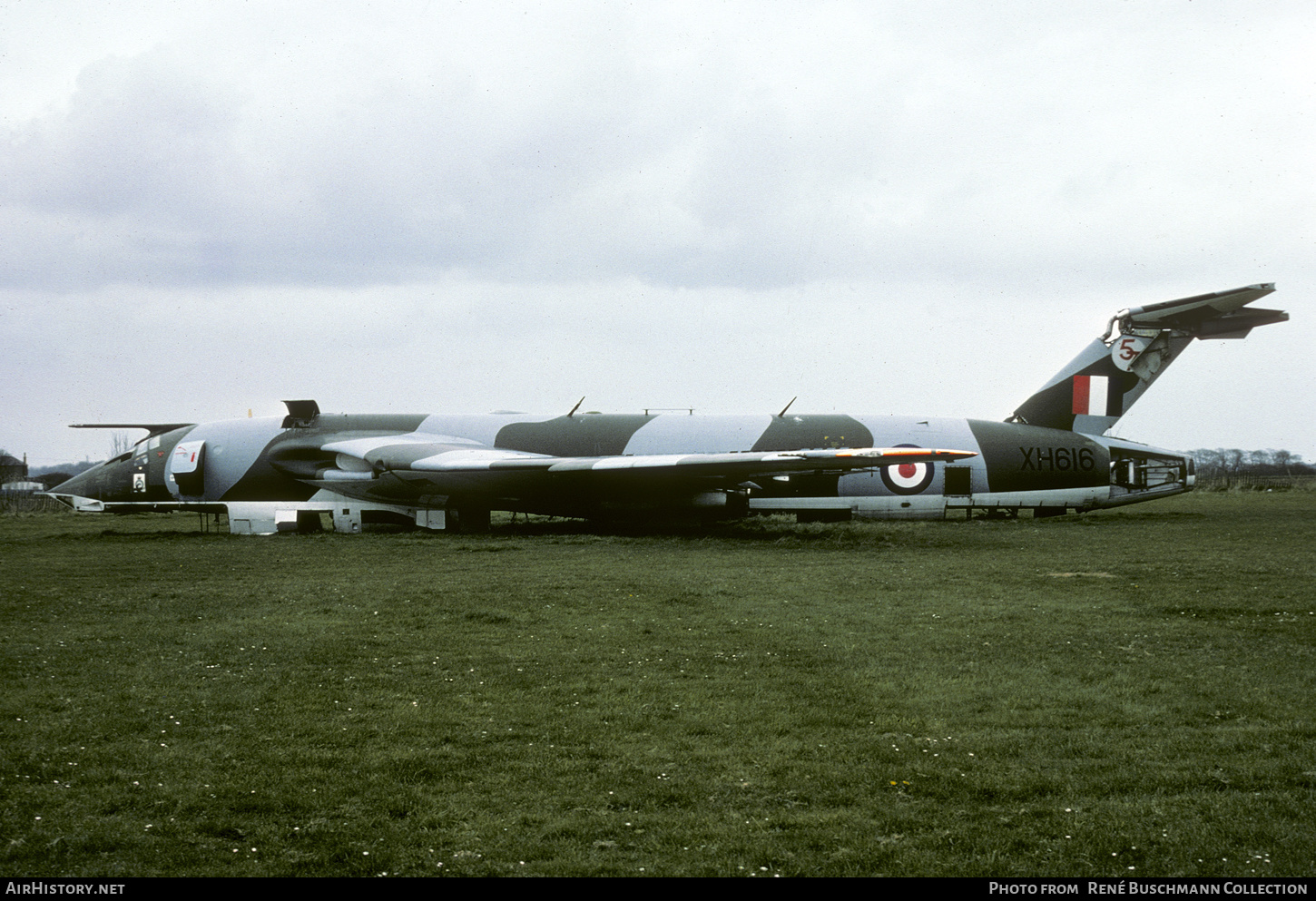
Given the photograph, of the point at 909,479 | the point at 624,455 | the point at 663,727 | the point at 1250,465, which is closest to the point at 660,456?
the point at 624,455

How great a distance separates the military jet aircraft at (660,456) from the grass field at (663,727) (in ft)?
30.0

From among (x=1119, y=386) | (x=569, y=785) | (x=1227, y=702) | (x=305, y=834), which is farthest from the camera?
(x=1119, y=386)

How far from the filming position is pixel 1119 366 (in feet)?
82.7

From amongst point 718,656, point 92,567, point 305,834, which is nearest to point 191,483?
point 92,567

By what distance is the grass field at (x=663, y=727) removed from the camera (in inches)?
177

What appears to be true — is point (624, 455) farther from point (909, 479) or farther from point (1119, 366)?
point (1119, 366)

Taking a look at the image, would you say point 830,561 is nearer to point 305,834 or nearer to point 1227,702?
point 1227,702

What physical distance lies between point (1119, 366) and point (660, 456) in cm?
1262

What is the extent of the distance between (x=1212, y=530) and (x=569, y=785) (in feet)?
67.0

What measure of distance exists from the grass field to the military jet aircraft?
30.0 feet

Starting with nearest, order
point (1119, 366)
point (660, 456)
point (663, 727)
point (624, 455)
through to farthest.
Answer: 1. point (663, 727)
2. point (660, 456)
3. point (624, 455)
4. point (1119, 366)

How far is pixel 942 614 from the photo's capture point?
34.8 ft

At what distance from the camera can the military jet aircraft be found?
73.9ft
